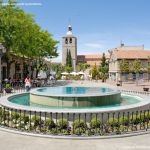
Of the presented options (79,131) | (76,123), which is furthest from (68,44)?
(79,131)

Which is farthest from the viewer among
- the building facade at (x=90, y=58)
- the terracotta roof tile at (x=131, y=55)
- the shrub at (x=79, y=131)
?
the building facade at (x=90, y=58)

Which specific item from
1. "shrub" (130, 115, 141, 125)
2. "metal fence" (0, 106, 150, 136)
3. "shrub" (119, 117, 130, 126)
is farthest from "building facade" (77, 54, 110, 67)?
"shrub" (119, 117, 130, 126)

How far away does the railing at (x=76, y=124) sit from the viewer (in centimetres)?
1158

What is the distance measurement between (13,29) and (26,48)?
15.5 feet

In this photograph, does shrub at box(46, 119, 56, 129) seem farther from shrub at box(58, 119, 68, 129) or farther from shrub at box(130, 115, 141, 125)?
shrub at box(130, 115, 141, 125)

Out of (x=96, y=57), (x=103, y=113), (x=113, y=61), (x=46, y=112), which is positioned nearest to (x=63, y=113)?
(x=46, y=112)

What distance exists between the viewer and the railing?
11.6 meters

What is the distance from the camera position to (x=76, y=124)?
1158cm

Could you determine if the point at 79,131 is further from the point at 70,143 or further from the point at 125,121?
the point at 125,121

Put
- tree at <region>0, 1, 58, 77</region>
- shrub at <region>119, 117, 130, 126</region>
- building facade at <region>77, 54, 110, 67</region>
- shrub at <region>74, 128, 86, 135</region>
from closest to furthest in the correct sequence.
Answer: shrub at <region>74, 128, 86, 135</region>, shrub at <region>119, 117, 130, 126</region>, tree at <region>0, 1, 58, 77</region>, building facade at <region>77, 54, 110, 67</region>

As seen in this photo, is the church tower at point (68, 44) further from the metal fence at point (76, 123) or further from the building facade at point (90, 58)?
the metal fence at point (76, 123)

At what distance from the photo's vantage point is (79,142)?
10.5 meters

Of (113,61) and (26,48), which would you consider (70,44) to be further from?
(26,48)

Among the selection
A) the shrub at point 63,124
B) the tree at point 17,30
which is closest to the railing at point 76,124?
the shrub at point 63,124
